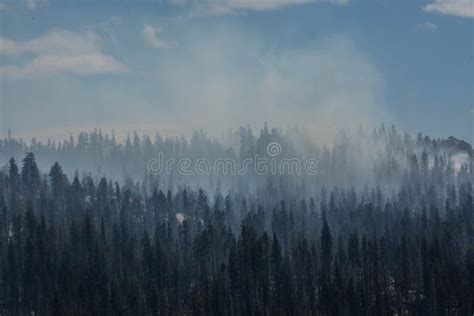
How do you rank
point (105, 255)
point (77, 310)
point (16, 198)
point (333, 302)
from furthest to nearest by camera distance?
point (16, 198)
point (105, 255)
point (333, 302)
point (77, 310)

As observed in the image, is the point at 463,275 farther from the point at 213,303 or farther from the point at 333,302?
the point at 213,303

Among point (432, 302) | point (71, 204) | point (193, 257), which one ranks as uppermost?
point (71, 204)

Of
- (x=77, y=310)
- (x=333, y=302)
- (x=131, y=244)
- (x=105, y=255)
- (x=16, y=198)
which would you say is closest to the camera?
(x=77, y=310)

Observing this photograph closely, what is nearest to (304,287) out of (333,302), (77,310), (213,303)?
(333,302)

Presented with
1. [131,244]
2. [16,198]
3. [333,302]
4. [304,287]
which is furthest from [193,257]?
[16,198]

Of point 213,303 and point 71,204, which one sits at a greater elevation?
point 71,204

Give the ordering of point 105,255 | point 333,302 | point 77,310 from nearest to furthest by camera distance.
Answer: point 77,310
point 333,302
point 105,255

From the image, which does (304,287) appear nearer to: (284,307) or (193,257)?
(284,307)

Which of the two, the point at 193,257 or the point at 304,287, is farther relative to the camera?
the point at 193,257

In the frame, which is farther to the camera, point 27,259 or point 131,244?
point 131,244

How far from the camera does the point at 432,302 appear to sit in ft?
479

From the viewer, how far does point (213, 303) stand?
137875 millimetres

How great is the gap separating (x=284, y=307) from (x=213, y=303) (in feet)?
45.0

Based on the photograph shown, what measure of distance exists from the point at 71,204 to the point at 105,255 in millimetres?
51219
